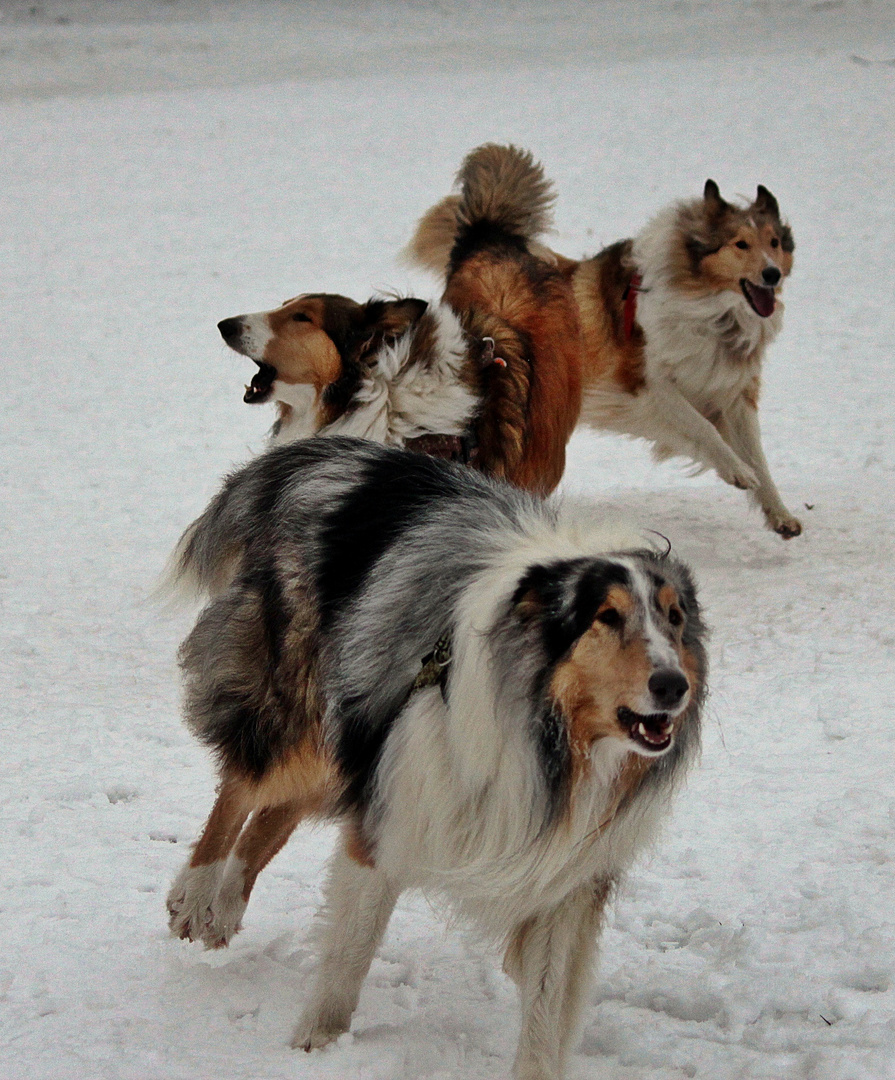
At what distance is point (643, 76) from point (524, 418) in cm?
1390

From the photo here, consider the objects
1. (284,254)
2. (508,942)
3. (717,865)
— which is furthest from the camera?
(284,254)

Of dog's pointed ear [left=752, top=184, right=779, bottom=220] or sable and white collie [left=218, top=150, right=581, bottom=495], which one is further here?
dog's pointed ear [left=752, top=184, right=779, bottom=220]

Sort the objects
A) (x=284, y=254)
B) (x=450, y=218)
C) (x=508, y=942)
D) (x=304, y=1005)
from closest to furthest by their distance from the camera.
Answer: (x=508, y=942)
(x=304, y=1005)
(x=450, y=218)
(x=284, y=254)

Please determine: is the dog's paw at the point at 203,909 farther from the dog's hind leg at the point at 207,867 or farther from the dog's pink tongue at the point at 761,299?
the dog's pink tongue at the point at 761,299

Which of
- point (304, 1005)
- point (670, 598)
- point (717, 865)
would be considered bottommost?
point (717, 865)

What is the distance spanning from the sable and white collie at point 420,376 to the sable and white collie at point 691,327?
4.72ft

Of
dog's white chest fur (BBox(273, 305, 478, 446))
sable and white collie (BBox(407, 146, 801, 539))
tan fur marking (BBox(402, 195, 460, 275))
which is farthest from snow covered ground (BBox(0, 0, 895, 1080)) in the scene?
tan fur marking (BBox(402, 195, 460, 275))

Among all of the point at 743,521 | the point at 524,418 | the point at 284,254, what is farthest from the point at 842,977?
the point at 284,254

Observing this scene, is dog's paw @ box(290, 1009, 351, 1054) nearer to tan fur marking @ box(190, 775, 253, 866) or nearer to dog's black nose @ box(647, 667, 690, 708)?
tan fur marking @ box(190, 775, 253, 866)

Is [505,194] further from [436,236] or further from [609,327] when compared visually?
[609,327]

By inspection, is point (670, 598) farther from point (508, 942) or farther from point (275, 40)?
point (275, 40)

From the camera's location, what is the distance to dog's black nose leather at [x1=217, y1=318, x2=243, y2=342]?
5022 mm

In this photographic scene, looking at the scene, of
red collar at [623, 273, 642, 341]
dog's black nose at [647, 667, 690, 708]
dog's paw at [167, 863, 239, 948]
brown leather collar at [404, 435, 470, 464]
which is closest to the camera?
dog's black nose at [647, 667, 690, 708]

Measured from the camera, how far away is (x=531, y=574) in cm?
264
